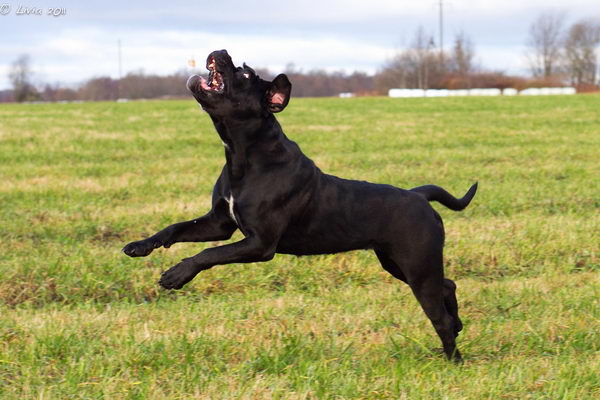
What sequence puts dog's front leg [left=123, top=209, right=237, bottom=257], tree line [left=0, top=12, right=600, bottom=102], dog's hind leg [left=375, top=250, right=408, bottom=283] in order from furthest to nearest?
tree line [left=0, top=12, right=600, bottom=102] < dog's hind leg [left=375, top=250, right=408, bottom=283] < dog's front leg [left=123, top=209, right=237, bottom=257]

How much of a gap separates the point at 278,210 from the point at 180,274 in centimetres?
59

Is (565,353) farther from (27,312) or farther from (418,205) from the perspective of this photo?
(27,312)

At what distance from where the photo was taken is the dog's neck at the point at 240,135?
3.90 m

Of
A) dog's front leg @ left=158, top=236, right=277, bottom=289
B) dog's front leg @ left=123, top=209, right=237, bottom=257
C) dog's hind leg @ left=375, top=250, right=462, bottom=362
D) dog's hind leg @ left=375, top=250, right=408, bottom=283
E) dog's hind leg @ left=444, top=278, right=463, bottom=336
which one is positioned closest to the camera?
dog's front leg @ left=158, top=236, right=277, bottom=289

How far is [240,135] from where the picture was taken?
155 inches

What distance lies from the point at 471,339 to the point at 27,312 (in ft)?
9.37

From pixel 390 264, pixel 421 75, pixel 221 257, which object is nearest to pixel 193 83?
pixel 221 257

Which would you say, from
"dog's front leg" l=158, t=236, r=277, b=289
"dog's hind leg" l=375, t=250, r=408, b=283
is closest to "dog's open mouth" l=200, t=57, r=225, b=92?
"dog's front leg" l=158, t=236, r=277, b=289

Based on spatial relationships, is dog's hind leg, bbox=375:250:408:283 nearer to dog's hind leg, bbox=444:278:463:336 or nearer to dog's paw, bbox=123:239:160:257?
dog's hind leg, bbox=444:278:463:336

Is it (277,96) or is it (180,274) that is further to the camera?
(277,96)

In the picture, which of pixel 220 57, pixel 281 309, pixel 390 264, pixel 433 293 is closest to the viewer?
pixel 220 57

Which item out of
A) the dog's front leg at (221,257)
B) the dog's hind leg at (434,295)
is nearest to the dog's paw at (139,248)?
the dog's front leg at (221,257)

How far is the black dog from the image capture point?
382cm

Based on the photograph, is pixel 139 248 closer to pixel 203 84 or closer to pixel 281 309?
pixel 203 84
